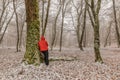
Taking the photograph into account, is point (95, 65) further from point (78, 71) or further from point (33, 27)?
point (33, 27)

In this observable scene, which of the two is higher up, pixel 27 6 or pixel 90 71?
pixel 27 6

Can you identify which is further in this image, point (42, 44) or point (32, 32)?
point (42, 44)

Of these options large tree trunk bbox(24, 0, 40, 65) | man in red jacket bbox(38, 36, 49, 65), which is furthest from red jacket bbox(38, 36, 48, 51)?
large tree trunk bbox(24, 0, 40, 65)

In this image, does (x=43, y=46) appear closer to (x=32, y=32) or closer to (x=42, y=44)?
(x=42, y=44)

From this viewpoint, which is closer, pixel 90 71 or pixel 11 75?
pixel 11 75

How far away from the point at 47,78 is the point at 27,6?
5114 millimetres

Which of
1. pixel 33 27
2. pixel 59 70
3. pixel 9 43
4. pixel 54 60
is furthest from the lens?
pixel 9 43

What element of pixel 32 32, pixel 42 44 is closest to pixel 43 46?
pixel 42 44

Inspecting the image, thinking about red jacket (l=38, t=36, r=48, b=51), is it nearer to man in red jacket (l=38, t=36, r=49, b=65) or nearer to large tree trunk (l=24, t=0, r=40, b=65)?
man in red jacket (l=38, t=36, r=49, b=65)

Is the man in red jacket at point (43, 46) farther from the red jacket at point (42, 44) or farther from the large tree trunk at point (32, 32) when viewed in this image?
the large tree trunk at point (32, 32)

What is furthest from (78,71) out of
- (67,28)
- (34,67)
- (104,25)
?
(104,25)

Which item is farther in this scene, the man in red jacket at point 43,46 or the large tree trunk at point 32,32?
the man in red jacket at point 43,46

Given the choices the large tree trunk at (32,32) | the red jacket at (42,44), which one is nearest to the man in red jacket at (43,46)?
the red jacket at (42,44)

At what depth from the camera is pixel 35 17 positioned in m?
13.5
